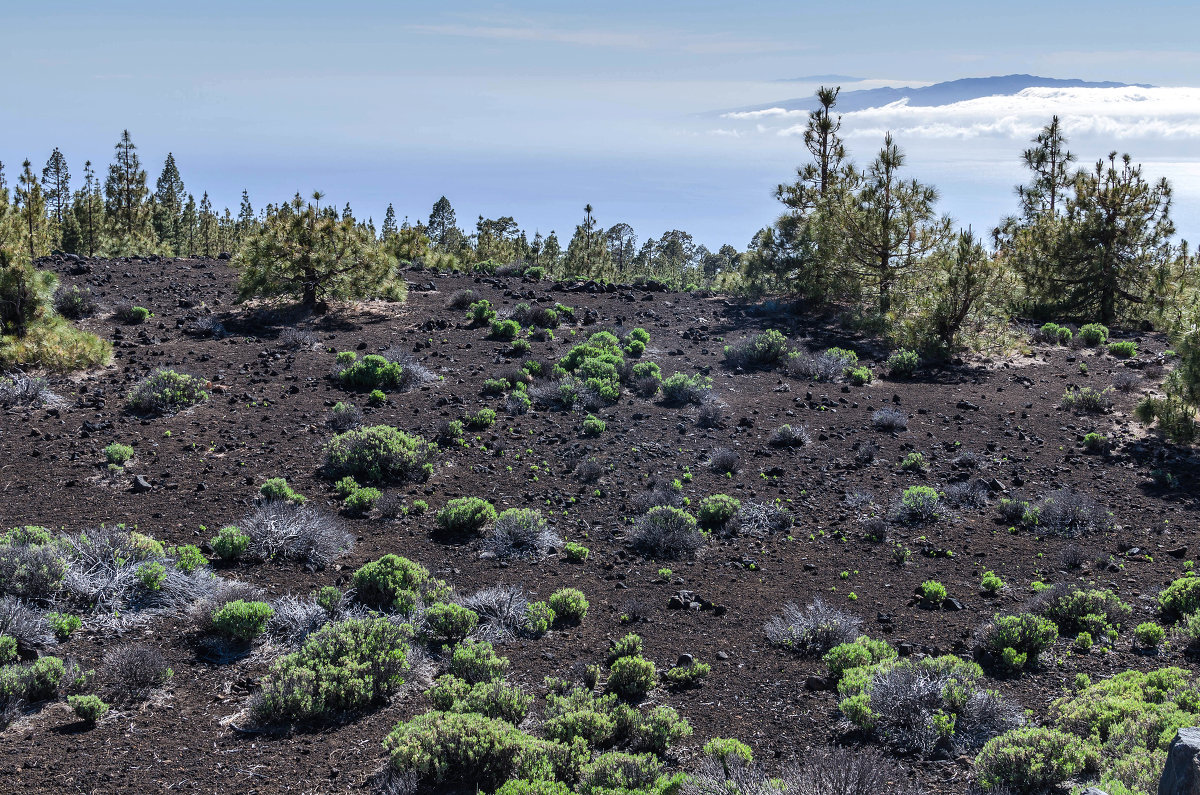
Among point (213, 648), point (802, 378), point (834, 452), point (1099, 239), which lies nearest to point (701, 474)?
point (834, 452)

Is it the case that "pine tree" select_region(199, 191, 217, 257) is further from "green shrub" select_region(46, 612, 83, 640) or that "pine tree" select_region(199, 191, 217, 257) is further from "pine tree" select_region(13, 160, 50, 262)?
"green shrub" select_region(46, 612, 83, 640)

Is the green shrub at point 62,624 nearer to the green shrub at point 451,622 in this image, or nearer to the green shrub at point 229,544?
the green shrub at point 229,544

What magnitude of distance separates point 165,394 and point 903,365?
1395cm

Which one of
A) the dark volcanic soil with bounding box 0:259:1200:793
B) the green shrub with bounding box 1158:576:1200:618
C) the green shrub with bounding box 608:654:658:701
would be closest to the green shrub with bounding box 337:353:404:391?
the dark volcanic soil with bounding box 0:259:1200:793

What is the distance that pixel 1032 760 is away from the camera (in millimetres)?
5246

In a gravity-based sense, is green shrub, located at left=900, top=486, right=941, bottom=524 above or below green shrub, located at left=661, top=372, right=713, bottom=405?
below

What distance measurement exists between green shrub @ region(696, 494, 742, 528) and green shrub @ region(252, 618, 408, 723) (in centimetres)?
461

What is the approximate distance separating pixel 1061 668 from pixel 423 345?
13.2 metres

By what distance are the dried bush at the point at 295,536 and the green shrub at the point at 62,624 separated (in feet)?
6.51

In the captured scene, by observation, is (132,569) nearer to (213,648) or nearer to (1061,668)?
(213,648)

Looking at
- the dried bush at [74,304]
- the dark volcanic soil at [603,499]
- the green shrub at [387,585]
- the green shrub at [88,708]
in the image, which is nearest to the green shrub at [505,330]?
the dark volcanic soil at [603,499]

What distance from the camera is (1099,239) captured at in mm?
20766

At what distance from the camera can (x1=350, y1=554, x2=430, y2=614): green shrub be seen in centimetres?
809

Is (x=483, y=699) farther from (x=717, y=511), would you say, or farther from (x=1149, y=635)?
(x=1149, y=635)
